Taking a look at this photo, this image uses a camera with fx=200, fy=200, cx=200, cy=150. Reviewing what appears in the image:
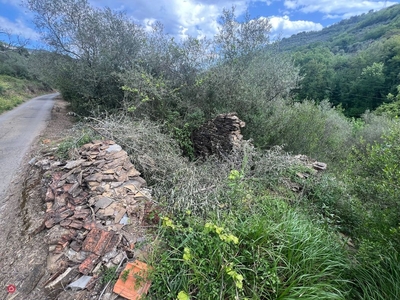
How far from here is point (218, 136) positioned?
655 cm

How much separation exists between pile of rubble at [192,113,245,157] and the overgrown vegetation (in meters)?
0.39

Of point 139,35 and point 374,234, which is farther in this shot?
point 139,35

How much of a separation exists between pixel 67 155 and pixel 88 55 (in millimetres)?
6343

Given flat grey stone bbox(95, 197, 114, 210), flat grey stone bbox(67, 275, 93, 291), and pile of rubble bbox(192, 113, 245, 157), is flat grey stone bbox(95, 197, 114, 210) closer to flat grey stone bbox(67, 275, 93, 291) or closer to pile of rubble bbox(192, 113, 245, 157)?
flat grey stone bbox(67, 275, 93, 291)

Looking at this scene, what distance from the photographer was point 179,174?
12.3 ft

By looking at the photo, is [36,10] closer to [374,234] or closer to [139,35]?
[139,35]

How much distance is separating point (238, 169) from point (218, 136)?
232cm

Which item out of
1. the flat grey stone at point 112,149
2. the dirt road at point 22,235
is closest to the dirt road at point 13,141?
the dirt road at point 22,235

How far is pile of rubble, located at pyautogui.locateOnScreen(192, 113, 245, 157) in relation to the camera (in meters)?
6.23

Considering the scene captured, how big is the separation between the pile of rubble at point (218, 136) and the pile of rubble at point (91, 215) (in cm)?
322

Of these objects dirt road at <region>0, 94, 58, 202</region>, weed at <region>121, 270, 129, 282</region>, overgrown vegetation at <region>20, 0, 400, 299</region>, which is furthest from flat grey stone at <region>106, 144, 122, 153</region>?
weed at <region>121, 270, 129, 282</region>

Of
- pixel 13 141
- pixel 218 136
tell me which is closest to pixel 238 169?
pixel 218 136

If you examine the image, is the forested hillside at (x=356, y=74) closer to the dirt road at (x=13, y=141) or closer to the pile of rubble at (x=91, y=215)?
the dirt road at (x=13, y=141)

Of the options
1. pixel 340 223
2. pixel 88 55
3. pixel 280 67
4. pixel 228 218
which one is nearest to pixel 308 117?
pixel 280 67
